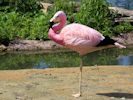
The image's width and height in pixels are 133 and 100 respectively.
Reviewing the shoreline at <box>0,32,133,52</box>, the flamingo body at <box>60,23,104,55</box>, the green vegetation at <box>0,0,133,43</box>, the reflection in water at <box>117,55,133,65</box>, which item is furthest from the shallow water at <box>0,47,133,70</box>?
the flamingo body at <box>60,23,104,55</box>

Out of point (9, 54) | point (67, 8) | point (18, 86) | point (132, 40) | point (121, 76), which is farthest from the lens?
point (67, 8)

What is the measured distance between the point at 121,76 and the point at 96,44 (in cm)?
225

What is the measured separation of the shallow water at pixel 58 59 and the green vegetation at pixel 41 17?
207 centimetres

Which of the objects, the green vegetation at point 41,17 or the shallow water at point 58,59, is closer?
the shallow water at point 58,59

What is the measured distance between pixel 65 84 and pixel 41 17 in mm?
11058

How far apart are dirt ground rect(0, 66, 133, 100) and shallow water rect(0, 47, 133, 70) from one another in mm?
3196

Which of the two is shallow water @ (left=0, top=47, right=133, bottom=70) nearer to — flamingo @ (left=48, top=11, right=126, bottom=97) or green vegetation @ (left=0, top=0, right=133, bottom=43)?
green vegetation @ (left=0, top=0, right=133, bottom=43)

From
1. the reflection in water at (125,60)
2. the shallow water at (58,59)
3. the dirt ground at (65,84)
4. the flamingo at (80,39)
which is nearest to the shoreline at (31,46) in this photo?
the shallow water at (58,59)

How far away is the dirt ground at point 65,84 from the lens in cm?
730

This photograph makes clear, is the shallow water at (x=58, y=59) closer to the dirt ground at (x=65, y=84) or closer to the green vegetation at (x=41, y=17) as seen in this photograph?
the green vegetation at (x=41, y=17)

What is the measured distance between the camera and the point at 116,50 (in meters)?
17.1

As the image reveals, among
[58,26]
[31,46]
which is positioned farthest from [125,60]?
[58,26]

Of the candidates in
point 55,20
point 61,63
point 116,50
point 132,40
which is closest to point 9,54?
point 61,63

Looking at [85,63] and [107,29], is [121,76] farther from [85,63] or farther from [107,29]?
[107,29]
